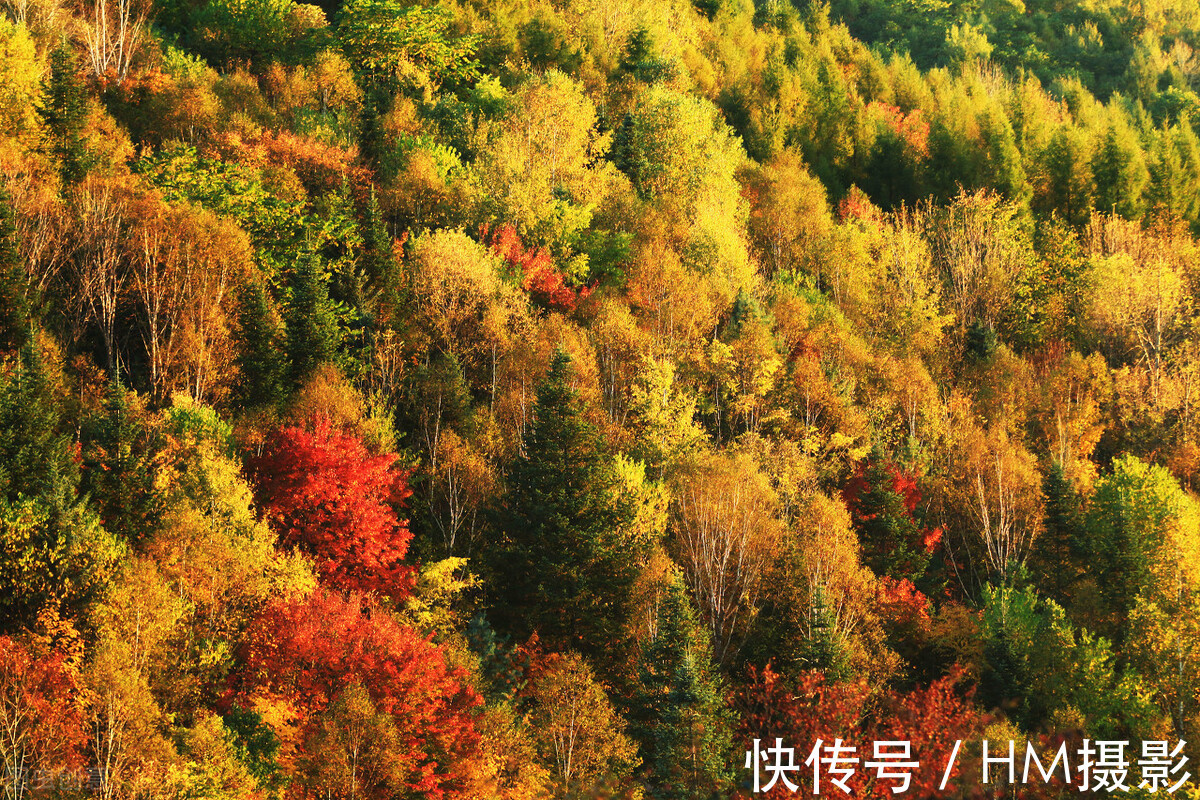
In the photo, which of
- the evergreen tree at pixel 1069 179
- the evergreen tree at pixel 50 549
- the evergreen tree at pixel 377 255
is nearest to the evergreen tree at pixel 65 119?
the evergreen tree at pixel 377 255

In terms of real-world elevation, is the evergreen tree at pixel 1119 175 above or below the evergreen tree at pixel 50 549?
above

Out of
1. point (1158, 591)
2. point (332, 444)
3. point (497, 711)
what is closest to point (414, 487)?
point (332, 444)

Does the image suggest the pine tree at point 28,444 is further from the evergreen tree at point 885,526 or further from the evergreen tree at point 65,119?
the evergreen tree at point 885,526

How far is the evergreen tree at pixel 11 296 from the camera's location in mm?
43469

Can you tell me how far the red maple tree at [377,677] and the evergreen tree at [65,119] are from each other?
2532cm

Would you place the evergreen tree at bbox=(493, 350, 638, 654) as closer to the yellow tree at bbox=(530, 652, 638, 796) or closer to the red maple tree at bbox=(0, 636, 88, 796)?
the yellow tree at bbox=(530, 652, 638, 796)

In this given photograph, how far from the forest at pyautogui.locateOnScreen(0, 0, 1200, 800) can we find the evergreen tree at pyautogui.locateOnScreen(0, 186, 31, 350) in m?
0.18

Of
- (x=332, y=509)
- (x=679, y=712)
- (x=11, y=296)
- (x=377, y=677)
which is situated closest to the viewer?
(x=377, y=677)

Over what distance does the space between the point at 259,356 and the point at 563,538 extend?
544 inches

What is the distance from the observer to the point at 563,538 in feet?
149

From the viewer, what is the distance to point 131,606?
115 ft

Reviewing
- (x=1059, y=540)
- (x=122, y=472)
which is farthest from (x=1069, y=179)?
(x=122, y=472)

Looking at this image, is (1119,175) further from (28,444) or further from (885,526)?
(28,444)

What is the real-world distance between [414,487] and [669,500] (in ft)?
33.0
